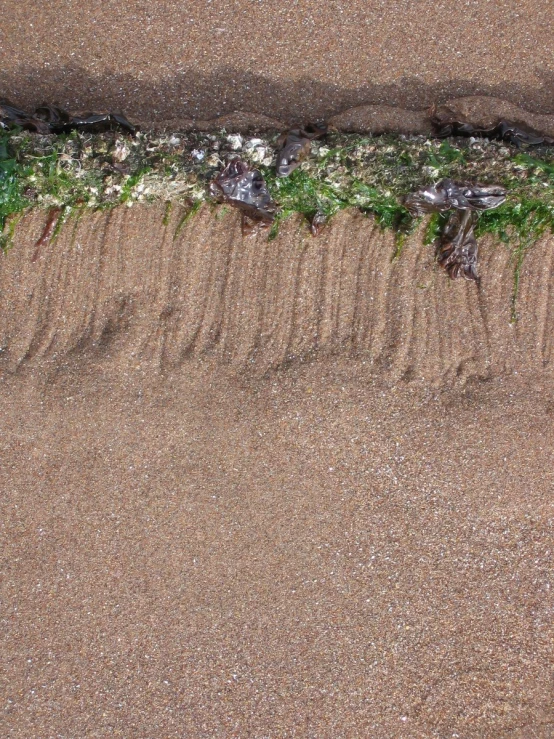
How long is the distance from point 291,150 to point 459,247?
3.37ft

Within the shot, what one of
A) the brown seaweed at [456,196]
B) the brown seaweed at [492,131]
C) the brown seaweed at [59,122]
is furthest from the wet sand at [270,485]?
the brown seaweed at [492,131]

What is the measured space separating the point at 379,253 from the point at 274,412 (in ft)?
3.45

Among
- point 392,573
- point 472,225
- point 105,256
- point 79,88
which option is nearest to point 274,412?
point 392,573

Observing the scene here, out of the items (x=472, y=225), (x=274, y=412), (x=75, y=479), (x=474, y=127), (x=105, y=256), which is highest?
(x=474, y=127)

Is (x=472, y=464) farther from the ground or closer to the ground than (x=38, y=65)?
closer to the ground

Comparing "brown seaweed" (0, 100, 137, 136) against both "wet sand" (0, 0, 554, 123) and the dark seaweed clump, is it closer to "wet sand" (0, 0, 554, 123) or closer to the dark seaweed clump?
"wet sand" (0, 0, 554, 123)

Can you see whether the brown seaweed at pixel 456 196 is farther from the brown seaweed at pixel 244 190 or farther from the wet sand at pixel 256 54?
the brown seaweed at pixel 244 190

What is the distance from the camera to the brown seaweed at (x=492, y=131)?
3193mm

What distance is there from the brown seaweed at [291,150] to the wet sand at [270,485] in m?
0.31

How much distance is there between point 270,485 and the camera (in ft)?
10.0

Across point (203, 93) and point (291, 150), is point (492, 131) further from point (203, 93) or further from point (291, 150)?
point (203, 93)

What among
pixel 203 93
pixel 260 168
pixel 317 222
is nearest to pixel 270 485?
pixel 317 222

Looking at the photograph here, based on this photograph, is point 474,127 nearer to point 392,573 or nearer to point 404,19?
point 404,19

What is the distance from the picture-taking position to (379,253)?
3254 mm
